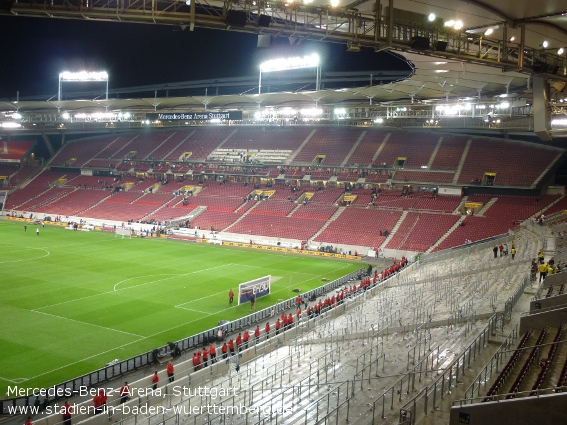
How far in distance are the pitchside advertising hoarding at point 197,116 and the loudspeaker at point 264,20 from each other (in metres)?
31.8

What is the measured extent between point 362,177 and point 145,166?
32.5 meters

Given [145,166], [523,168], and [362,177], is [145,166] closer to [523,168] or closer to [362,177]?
[362,177]

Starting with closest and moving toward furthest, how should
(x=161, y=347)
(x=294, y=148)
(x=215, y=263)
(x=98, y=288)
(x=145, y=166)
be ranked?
1. (x=161, y=347)
2. (x=98, y=288)
3. (x=215, y=263)
4. (x=294, y=148)
5. (x=145, y=166)

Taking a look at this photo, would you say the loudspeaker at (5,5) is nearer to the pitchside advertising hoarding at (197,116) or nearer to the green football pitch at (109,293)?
the green football pitch at (109,293)

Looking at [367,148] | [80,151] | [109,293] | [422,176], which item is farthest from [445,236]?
[80,151]

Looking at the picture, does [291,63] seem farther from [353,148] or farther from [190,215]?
[190,215]

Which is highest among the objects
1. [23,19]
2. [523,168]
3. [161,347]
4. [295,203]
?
[23,19]

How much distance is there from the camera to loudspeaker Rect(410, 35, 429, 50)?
14203mm

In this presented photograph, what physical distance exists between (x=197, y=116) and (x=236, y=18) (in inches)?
1403

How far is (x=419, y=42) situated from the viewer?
14.3 metres

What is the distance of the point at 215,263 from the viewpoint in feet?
129

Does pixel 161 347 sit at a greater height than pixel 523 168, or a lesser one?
lesser

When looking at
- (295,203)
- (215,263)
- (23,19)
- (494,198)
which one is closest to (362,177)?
(295,203)

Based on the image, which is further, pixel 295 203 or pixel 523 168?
pixel 295 203
